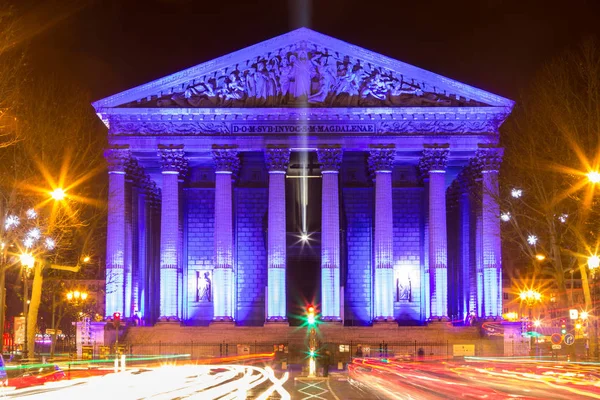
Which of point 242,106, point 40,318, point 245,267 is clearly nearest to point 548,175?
point 242,106

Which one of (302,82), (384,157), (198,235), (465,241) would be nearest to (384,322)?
(465,241)

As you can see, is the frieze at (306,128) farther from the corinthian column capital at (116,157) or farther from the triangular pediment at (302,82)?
the triangular pediment at (302,82)

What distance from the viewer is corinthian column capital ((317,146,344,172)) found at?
2744 inches

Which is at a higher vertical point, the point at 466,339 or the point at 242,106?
the point at 242,106

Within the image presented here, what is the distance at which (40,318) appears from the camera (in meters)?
111

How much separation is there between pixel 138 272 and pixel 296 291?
12.6m

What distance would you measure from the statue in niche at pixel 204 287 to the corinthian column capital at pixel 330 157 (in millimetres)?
14125

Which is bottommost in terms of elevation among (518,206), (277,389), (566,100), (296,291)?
(277,389)

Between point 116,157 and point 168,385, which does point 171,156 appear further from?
point 168,385

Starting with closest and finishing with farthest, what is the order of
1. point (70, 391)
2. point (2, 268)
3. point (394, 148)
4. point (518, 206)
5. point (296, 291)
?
point (70, 391)
point (2, 268)
point (518, 206)
point (394, 148)
point (296, 291)

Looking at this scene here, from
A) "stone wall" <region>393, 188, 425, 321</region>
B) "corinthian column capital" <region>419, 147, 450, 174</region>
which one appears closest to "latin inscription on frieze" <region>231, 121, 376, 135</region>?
"corinthian column capital" <region>419, 147, 450, 174</region>

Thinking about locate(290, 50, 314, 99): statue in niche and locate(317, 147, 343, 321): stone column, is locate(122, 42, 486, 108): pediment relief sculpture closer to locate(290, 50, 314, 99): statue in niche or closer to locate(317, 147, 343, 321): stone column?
locate(290, 50, 314, 99): statue in niche

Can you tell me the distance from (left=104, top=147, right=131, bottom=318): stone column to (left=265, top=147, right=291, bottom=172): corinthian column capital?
10422 millimetres

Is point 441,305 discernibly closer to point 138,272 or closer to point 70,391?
point 138,272
